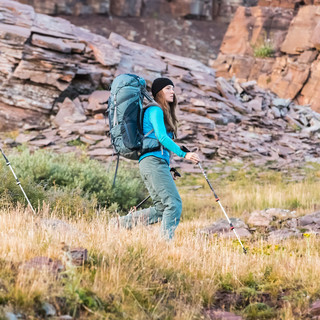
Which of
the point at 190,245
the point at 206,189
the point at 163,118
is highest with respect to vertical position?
the point at 163,118

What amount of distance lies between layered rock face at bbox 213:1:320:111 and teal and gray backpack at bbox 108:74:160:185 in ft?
69.9

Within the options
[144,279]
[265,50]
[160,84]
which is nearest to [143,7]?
[265,50]

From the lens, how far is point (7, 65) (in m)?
19.2

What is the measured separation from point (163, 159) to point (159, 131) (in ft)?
1.26

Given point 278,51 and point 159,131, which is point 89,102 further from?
point 278,51

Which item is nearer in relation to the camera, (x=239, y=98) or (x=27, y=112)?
(x=27, y=112)

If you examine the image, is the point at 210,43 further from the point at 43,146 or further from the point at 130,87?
the point at 130,87

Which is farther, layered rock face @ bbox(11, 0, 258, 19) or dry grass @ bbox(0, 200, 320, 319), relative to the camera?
layered rock face @ bbox(11, 0, 258, 19)

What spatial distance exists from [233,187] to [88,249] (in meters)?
9.66

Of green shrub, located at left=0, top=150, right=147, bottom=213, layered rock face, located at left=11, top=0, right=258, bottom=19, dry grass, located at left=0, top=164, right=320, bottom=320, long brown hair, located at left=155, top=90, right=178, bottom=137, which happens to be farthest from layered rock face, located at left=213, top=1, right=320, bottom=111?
dry grass, located at left=0, top=164, right=320, bottom=320

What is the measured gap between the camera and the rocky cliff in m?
18.4

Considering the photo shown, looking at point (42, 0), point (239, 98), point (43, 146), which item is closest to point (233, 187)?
point (43, 146)

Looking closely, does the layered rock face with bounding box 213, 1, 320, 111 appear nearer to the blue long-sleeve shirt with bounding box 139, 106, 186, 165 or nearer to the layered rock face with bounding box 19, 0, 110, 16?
the layered rock face with bounding box 19, 0, 110, 16

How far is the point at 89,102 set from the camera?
781 inches
